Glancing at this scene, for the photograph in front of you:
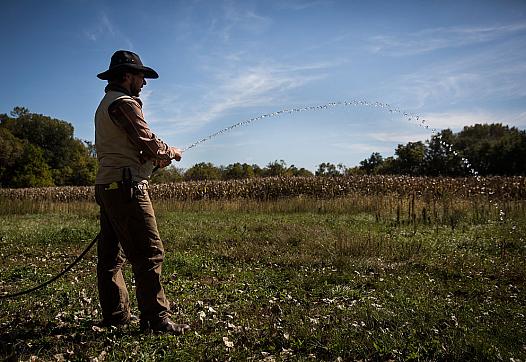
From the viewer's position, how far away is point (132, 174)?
4.87 metres

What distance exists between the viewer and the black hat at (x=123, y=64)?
4988mm

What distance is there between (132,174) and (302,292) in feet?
13.6

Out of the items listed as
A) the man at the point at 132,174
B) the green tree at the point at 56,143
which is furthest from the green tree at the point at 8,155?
the man at the point at 132,174

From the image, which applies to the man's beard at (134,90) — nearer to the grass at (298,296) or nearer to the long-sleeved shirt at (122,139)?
the long-sleeved shirt at (122,139)

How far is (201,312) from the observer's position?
239 inches

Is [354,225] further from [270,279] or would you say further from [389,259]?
[270,279]

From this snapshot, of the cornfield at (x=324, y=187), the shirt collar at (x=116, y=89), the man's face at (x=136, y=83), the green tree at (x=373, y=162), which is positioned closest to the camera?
the shirt collar at (x=116, y=89)

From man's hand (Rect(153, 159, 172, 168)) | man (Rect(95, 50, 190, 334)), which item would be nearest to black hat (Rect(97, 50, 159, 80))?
man (Rect(95, 50, 190, 334))

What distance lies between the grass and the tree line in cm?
1887

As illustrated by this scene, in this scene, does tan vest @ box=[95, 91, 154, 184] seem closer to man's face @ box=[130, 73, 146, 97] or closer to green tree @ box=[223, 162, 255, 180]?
man's face @ box=[130, 73, 146, 97]

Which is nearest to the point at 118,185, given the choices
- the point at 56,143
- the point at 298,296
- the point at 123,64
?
the point at 123,64

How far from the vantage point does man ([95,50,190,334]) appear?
15.8ft

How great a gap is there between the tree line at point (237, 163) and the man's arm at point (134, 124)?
87.5ft

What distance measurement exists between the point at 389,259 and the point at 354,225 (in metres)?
5.47
